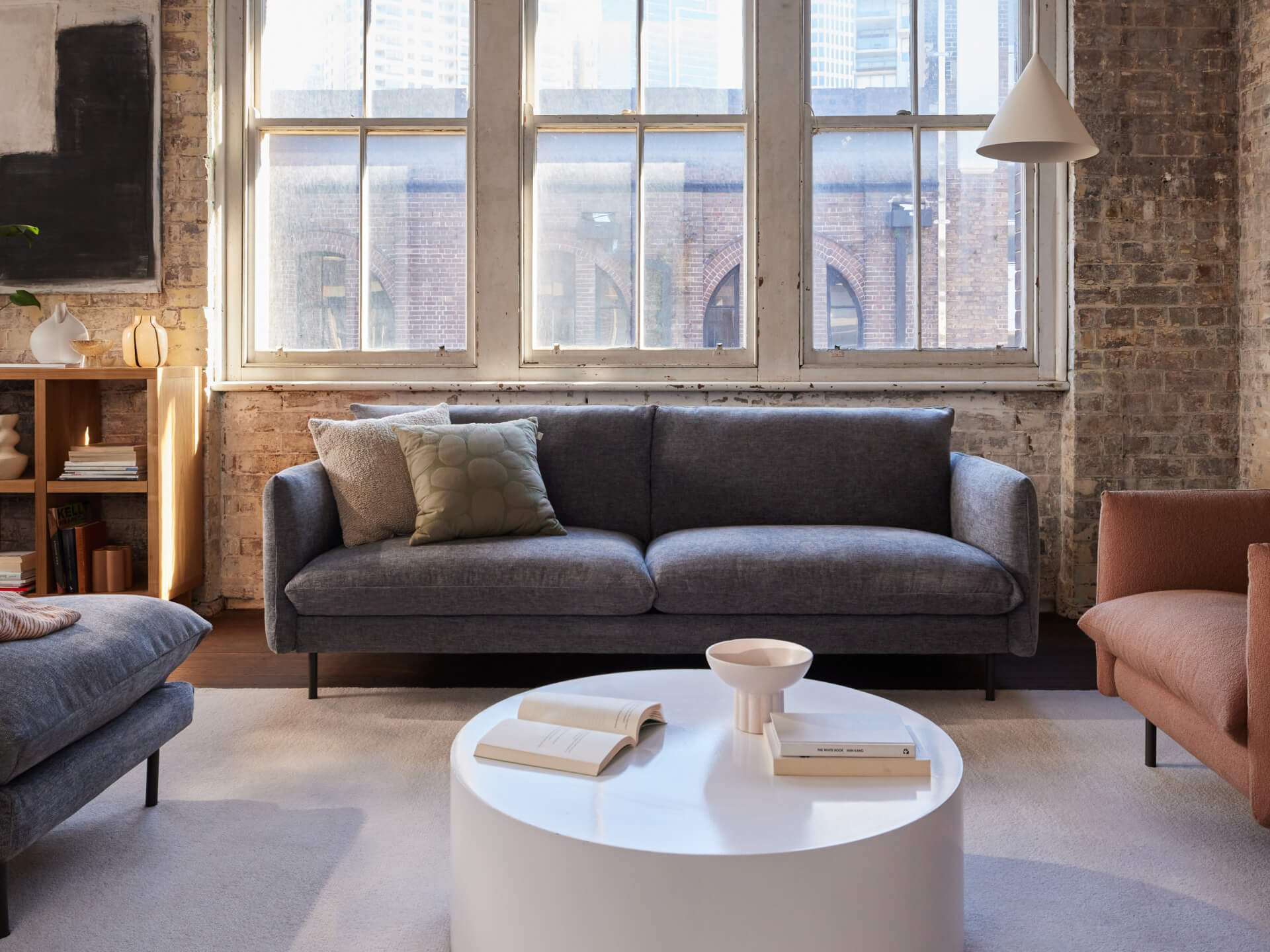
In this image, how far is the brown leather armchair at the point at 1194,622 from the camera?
190cm

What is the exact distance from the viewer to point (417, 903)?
1.89 meters

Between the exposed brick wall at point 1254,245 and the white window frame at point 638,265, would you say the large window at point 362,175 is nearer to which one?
the white window frame at point 638,265

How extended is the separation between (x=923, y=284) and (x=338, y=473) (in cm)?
259

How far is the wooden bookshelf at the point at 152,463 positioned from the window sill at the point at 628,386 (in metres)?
0.30

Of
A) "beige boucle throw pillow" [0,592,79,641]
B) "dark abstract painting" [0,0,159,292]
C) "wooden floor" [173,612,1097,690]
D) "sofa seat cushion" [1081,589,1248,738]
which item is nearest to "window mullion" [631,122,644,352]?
"wooden floor" [173,612,1097,690]

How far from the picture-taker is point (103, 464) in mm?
3973

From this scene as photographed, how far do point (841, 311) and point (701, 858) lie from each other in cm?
336

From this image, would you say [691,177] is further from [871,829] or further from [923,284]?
[871,829]

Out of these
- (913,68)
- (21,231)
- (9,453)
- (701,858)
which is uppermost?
(913,68)

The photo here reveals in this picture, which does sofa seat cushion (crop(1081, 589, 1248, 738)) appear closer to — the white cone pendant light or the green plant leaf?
the white cone pendant light

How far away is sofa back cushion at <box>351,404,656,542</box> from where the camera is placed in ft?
12.0

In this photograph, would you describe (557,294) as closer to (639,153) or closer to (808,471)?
(639,153)

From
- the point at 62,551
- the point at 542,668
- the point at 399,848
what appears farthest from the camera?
the point at 62,551

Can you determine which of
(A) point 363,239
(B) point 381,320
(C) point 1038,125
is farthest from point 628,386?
(C) point 1038,125
